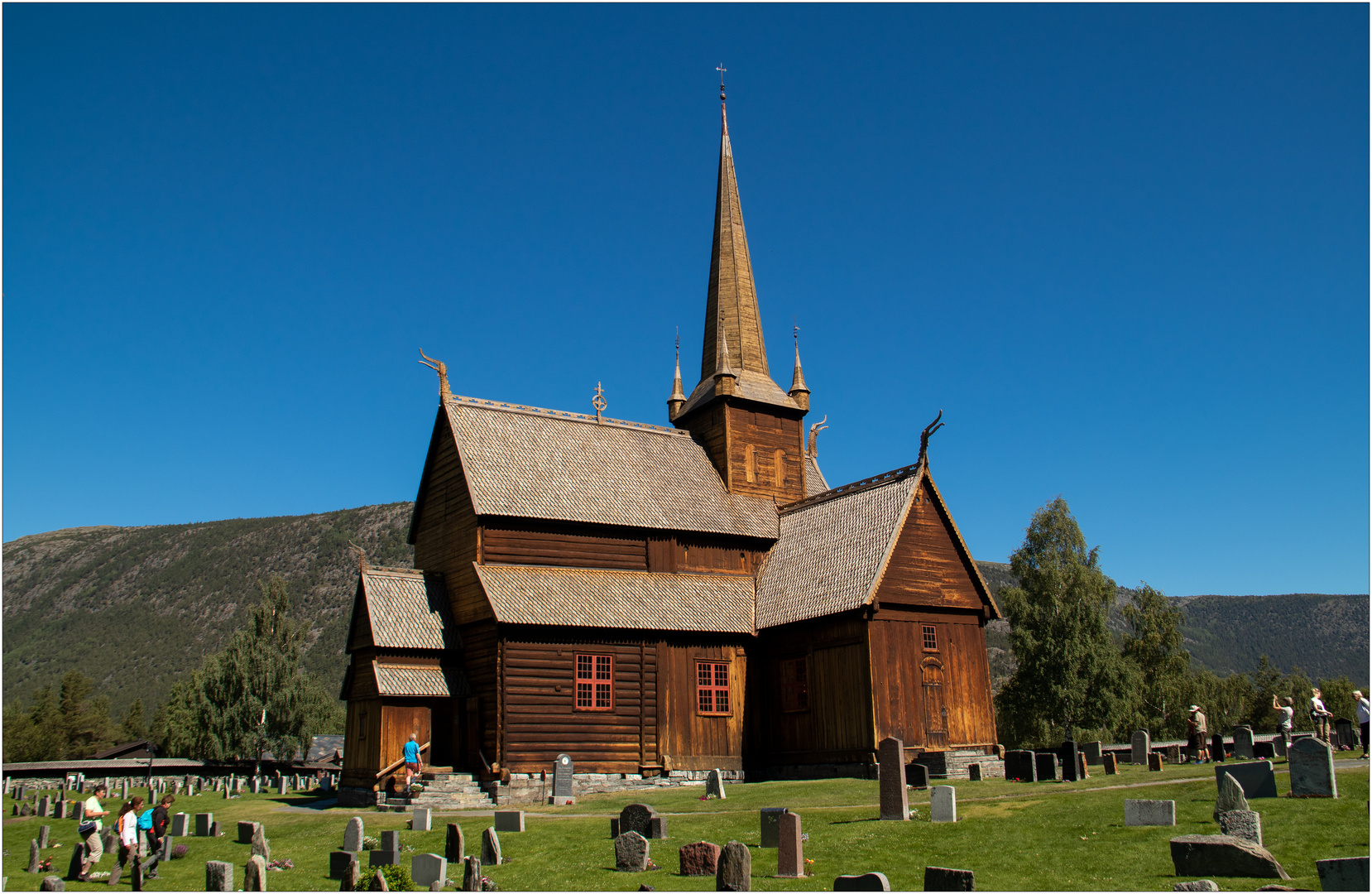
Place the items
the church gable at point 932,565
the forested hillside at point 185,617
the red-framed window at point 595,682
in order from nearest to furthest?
the church gable at point 932,565, the red-framed window at point 595,682, the forested hillside at point 185,617

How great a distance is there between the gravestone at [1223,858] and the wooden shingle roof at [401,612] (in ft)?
79.3

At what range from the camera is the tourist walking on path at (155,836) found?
18.6m

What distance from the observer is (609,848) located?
18.4m

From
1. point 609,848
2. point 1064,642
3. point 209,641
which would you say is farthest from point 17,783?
point 209,641

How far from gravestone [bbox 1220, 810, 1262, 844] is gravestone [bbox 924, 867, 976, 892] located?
412cm

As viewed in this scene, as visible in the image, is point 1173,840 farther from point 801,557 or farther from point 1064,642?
point 1064,642

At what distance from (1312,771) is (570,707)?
20.7 m

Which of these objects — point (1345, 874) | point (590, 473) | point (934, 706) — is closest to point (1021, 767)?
point (934, 706)

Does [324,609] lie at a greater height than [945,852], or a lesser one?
greater

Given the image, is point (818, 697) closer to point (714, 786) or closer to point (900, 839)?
point (714, 786)

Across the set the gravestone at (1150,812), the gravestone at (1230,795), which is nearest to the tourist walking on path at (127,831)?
the gravestone at (1150,812)

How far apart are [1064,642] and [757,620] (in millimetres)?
22564

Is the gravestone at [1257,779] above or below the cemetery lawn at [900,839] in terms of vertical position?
above

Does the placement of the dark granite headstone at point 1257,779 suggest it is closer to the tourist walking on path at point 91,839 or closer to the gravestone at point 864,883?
the gravestone at point 864,883
